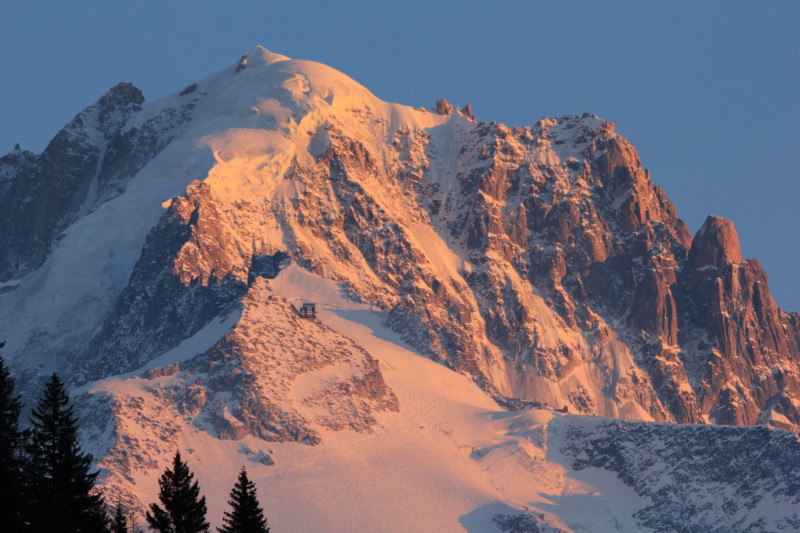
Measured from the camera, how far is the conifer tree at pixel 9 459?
94.2 m

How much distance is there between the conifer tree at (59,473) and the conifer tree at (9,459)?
1.93 ft

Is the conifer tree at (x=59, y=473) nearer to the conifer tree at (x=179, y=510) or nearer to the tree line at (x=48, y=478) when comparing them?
the tree line at (x=48, y=478)

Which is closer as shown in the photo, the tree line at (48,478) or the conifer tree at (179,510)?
the tree line at (48,478)

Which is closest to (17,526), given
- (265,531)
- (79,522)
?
(79,522)

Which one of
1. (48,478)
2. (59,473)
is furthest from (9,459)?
(59,473)

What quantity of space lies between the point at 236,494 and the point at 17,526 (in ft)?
50.9

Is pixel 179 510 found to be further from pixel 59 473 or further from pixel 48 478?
pixel 48 478

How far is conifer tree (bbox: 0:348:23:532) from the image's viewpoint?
94188mm

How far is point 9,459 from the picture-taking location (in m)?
95.2

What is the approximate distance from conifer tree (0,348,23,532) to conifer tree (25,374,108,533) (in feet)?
1.93

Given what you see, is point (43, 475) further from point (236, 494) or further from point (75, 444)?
point (236, 494)

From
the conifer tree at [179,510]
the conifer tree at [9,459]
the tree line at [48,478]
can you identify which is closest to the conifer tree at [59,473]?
the tree line at [48,478]

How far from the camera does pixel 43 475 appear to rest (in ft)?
317

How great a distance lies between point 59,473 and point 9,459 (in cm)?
288
